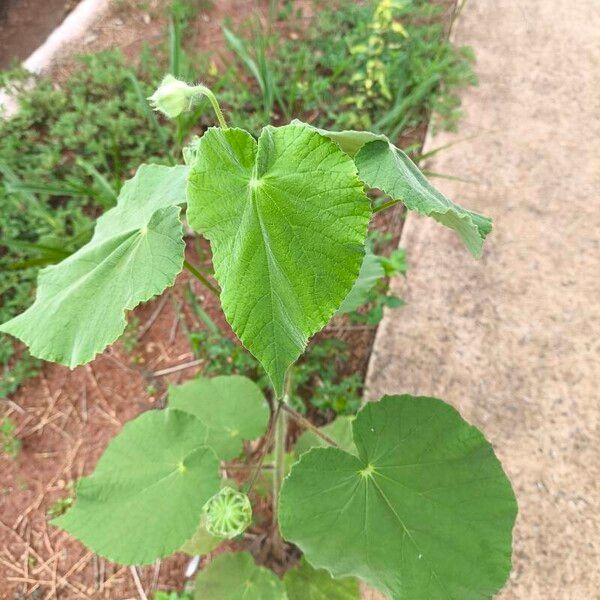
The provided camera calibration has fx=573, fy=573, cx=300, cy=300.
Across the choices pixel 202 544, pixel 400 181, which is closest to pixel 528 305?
pixel 202 544

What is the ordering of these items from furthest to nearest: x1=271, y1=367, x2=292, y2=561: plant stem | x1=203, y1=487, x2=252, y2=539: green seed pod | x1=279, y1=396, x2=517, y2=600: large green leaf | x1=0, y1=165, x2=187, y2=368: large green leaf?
x1=271, y1=367, x2=292, y2=561: plant stem, x1=203, y1=487, x2=252, y2=539: green seed pod, x1=279, y1=396, x2=517, y2=600: large green leaf, x1=0, y1=165, x2=187, y2=368: large green leaf

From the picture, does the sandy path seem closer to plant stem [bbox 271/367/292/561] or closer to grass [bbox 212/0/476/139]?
grass [bbox 212/0/476/139]

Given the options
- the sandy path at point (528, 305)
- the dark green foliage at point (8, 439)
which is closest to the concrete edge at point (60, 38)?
the dark green foliage at point (8, 439)

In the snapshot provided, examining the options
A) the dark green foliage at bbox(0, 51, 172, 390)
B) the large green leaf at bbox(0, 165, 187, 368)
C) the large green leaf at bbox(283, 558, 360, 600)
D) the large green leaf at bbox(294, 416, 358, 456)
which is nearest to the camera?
the large green leaf at bbox(0, 165, 187, 368)

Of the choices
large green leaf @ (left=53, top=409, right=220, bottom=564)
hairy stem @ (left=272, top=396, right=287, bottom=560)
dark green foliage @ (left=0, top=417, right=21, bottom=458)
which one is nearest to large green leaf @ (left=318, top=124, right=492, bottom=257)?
hairy stem @ (left=272, top=396, right=287, bottom=560)

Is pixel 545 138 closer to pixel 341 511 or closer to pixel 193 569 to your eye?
pixel 341 511

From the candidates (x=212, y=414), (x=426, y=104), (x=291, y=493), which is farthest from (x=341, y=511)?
(x=426, y=104)

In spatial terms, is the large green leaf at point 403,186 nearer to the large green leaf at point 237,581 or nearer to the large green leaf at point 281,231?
the large green leaf at point 281,231
